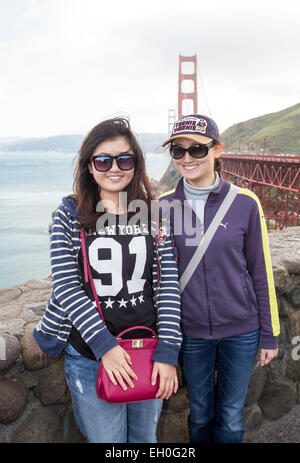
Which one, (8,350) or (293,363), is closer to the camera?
(8,350)

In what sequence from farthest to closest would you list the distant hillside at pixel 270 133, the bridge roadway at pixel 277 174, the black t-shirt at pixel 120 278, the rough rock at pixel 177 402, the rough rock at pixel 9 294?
the distant hillside at pixel 270 133
the bridge roadway at pixel 277 174
the rough rock at pixel 9 294
the rough rock at pixel 177 402
the black t-shirt at pixel 120 278

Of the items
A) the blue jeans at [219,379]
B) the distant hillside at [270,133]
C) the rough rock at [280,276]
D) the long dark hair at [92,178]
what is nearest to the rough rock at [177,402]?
the blue jeans at [219,379]

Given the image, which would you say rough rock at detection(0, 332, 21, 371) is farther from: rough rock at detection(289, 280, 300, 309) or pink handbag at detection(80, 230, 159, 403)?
rough rock at detection(289, 280, 300, 309)

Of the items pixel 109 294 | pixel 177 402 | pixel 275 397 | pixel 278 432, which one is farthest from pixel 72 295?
pixel 278 432

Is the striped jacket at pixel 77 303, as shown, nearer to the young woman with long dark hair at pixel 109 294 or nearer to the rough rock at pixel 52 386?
the young woman with long dark hair at pixel 109 294

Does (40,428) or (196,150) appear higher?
(196,150)

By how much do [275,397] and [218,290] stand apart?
4.09 feet

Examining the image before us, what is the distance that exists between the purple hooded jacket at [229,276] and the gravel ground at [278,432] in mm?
1004

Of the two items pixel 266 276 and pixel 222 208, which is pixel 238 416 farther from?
pixel 222 208

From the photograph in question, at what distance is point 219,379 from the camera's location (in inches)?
71.1

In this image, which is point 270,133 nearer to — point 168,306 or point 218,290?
point 218,290

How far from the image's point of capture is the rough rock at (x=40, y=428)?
169 cm

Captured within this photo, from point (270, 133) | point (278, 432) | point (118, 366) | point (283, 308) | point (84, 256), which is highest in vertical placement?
point (270, 133)
